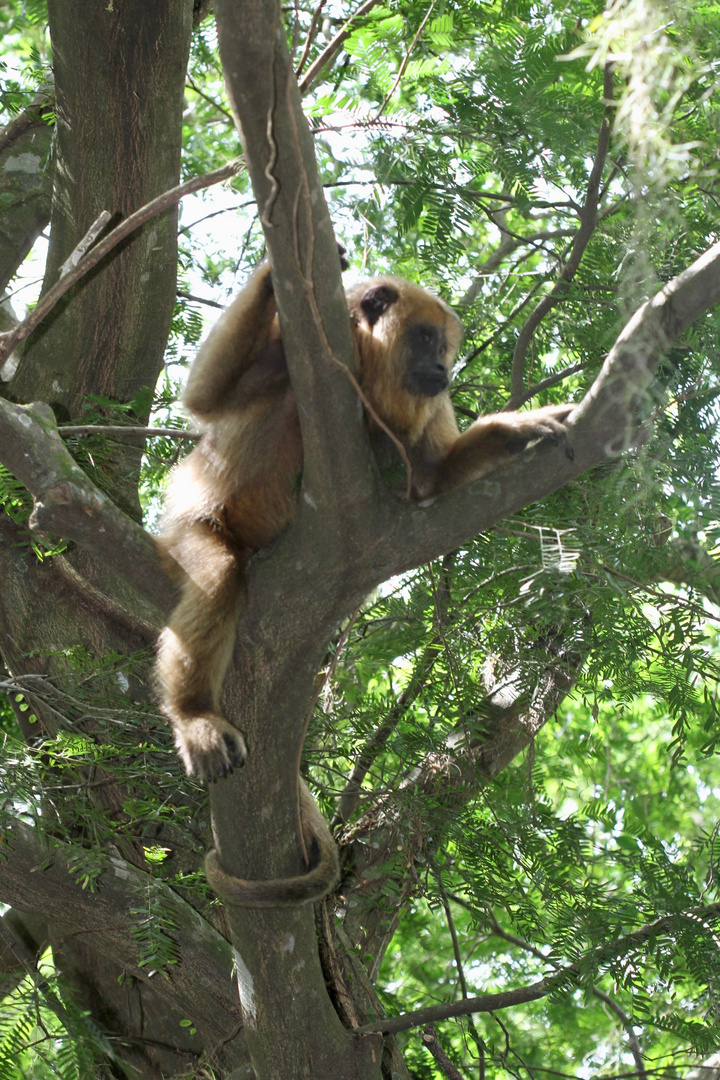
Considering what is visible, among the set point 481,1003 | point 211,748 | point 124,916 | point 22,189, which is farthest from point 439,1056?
point 22,189

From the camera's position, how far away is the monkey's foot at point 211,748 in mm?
3010

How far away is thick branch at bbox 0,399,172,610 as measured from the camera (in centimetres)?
273

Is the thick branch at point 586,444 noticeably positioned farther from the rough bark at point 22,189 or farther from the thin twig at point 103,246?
the rough bark at point 22,189

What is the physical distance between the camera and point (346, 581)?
288 centimetres

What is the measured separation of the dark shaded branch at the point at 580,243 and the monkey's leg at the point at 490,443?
1113 mm

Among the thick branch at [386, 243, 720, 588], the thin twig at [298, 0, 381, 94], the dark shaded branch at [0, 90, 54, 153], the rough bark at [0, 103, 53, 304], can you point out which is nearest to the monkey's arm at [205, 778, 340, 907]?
the thick branch at [386, 243, 720, 588]

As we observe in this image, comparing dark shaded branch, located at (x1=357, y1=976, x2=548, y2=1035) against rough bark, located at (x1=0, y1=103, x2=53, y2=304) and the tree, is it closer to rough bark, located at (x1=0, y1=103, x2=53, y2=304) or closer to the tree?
the tree

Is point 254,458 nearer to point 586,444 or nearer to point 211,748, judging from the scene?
point 211,748

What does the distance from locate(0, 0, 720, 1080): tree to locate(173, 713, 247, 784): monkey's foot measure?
0.25 feet

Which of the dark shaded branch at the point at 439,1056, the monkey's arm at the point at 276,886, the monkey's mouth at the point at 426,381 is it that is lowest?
the dark shaded branch at the point at 439,1056

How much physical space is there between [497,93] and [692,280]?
2.34 metres

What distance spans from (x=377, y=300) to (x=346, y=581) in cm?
125

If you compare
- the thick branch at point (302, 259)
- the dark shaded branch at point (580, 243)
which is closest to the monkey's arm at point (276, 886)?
the thick branch at point (302, 259)

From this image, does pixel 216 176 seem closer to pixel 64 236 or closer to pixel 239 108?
pixel 239 108
